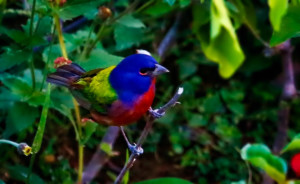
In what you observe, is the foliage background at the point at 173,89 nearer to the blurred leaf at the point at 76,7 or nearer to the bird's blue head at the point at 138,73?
the blurred leaf at the point at 76,7

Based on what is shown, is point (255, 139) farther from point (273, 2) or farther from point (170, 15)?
point (273, 2)

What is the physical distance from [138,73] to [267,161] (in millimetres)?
754

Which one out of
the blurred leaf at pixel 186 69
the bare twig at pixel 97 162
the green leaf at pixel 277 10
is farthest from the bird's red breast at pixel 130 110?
the blurred leaf at pixel 186 69

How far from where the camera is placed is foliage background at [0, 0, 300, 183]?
159 cm

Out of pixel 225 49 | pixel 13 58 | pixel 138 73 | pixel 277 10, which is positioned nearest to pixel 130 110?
pixel 138 73

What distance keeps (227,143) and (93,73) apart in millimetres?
1332

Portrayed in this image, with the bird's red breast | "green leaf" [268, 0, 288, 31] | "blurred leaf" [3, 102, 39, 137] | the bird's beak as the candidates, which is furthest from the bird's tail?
"blurred leaf" [3, 102, 39, 137]

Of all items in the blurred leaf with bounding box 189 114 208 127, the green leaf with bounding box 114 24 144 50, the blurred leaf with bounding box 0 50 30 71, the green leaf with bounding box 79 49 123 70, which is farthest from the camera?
the blurred leaf with bounding box 189 114 208 127

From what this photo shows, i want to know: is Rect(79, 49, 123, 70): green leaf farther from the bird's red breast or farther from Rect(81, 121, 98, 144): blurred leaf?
the bird's red breast

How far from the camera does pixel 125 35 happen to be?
1.75 meters

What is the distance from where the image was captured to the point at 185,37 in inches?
100

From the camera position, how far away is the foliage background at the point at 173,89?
1592 millimetres

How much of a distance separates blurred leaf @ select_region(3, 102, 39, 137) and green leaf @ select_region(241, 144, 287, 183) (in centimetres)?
59

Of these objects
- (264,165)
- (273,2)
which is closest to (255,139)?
(264,165)
